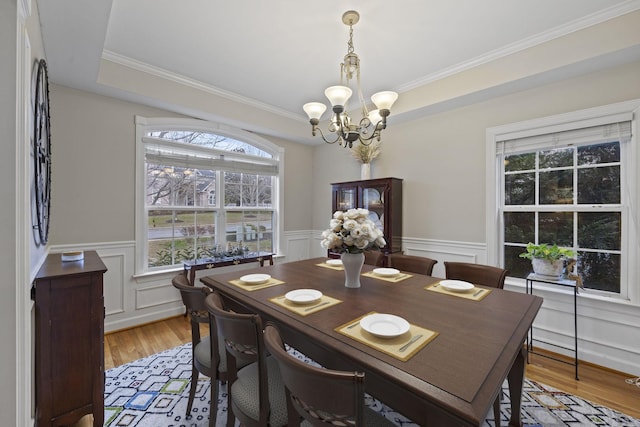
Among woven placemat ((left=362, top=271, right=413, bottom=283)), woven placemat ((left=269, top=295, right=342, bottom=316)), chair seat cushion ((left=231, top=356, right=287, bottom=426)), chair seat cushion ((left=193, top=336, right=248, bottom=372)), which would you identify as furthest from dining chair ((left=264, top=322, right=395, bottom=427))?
woven placemat ((left=362, top=271, right=413, bottom=283))

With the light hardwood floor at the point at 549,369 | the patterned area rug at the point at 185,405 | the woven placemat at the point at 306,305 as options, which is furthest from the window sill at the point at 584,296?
the woven placemat at the point at 306,305

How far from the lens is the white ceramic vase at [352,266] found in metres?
1.82

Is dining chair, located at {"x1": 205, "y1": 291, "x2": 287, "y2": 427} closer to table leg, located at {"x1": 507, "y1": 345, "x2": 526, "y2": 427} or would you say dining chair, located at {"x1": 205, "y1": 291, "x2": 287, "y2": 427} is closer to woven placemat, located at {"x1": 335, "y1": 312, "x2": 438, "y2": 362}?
woven placemat, located at {"x1": 335, "y1": 312, "x2": 438, "y2": 362}

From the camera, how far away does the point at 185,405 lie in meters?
1.89

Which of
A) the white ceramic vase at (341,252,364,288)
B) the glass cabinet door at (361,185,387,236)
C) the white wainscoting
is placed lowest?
the white wainscoting

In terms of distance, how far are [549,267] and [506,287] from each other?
57 centimetres

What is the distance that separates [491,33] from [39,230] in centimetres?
366

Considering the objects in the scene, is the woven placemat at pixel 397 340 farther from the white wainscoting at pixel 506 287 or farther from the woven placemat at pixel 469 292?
the white wainscoting at pixel 506 287

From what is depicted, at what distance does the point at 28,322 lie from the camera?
1350 mm

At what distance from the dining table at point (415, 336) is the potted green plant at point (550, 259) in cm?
108

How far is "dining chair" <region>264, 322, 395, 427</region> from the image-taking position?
772 mm

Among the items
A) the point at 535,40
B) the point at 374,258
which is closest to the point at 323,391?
the point at 374,258

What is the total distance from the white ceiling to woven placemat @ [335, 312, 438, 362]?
7.03ft

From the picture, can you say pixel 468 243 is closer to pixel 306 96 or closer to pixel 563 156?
pixel 563 156
